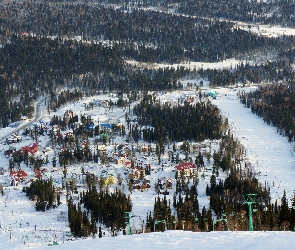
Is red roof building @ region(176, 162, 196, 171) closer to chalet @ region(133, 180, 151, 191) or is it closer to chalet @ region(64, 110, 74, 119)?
chalet @ region(133, 180, 151, 191)

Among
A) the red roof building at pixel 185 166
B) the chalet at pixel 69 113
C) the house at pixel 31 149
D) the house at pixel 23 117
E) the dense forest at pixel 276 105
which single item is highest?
the dense forest at pixel 276 105

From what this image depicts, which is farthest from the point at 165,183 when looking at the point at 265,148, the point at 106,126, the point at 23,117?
the point at 23,117

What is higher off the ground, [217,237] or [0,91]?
[217,237]

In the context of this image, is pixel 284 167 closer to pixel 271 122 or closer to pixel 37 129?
pixel 271 122

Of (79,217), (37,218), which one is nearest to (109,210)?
(79,217)

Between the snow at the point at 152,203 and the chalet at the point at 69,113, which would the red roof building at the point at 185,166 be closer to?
the snow at the point at 152,203

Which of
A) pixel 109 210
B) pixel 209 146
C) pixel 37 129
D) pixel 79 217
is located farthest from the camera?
pixel 37 129

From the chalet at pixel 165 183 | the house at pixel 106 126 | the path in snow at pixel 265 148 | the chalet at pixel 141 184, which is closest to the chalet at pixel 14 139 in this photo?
the house at pixel 106 126

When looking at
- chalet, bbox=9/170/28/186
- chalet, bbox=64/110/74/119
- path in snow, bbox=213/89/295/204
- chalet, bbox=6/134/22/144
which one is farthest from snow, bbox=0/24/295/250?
chalet, bbox=64/110/74/119
